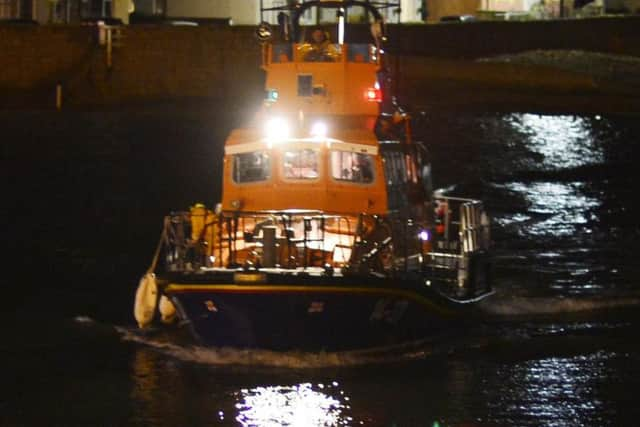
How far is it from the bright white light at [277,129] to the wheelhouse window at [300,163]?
21 centimetres

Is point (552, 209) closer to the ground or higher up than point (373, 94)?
closer to the ground

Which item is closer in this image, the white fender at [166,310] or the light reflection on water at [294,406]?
the light reflection on water at [294,406]

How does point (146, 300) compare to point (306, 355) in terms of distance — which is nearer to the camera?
point (306, 355)

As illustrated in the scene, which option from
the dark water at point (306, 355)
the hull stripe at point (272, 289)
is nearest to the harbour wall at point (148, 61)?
the dark water at point (306, 355)

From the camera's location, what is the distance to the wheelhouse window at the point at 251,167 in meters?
17.3

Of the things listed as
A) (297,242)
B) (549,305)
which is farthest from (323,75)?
(549,305)

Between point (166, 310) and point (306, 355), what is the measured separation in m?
2.77

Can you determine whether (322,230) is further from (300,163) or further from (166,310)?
(166,310)

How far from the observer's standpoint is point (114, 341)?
18188 millimetres

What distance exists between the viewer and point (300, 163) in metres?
17.2

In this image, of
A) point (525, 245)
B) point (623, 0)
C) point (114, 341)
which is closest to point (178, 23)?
point (623, 0)

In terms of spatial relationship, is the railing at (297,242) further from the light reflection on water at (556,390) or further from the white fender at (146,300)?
the light reflection on water at (556,390)

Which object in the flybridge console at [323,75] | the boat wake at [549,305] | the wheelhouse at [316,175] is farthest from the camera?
the boat wake at [549,305]

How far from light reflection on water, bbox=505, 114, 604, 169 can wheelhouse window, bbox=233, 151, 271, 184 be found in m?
23.8
